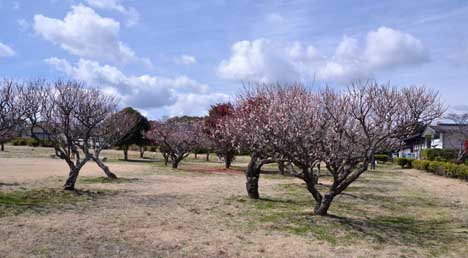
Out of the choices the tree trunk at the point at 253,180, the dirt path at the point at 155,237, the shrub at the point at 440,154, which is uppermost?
the shrub at the point at 440,154

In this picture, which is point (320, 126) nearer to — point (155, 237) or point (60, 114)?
point (155, 237)

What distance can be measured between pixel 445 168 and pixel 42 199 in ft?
83.3

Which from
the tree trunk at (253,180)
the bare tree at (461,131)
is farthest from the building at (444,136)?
the tree trunk at (253,180)

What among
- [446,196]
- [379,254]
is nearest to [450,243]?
[379,254]

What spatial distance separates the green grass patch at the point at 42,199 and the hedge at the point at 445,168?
66.4 feet

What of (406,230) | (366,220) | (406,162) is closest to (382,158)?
(406,162)

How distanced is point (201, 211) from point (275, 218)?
191 centimetres

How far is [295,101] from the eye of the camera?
35.7 ft

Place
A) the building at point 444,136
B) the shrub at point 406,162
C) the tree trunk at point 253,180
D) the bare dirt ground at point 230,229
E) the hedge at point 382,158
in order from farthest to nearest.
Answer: the hedge at point 382,158 → the building at point 444,136 → the shrub at point 406,162 → the tree trunk at point 253,180 → the bare dirt ground at point 230,229

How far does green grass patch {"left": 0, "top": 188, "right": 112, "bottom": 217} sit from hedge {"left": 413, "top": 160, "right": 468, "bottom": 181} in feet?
66.4

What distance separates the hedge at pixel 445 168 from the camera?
2618 centimetres

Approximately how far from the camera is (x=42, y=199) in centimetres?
1260

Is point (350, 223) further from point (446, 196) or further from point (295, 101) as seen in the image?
point (446, 196)

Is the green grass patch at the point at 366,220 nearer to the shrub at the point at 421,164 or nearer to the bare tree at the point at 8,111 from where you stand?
the bare tree at the point at 8,111
